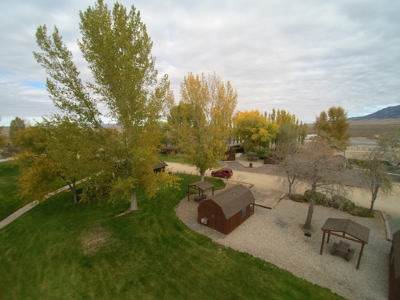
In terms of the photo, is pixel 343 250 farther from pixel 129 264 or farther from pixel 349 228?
pixel 129 264

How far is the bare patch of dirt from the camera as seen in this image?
12.1 metres

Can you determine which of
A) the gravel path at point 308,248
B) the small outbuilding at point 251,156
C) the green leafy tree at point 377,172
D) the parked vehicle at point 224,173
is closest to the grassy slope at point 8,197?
the gravel path at point 308,248

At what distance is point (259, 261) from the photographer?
35.3 ft

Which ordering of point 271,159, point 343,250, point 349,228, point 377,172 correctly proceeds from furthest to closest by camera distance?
1. point 271,159
2. point 377,172
3. point 343,250
4. point 349,228

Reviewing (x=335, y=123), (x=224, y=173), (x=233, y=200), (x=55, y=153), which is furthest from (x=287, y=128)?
(x=55, y=153)

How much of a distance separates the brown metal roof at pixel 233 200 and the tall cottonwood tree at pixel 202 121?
6331 millimetres

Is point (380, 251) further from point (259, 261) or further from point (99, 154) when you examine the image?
point (99, 154)

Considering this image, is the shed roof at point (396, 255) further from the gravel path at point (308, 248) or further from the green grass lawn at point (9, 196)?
the green grass lawn at point (9, 196)

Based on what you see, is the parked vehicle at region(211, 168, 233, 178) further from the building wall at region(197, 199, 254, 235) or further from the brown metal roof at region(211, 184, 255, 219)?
the building wall at region(197, 199, 254, 235)

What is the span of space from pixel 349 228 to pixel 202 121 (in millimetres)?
16017

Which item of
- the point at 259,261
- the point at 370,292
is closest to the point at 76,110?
the point at 259,261

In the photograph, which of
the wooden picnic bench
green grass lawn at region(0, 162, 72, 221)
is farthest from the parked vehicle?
green grass lawn at region(0, 162, 72, 221)

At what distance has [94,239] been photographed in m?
13.1

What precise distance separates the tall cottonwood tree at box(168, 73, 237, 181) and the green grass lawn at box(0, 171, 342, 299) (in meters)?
8.35
